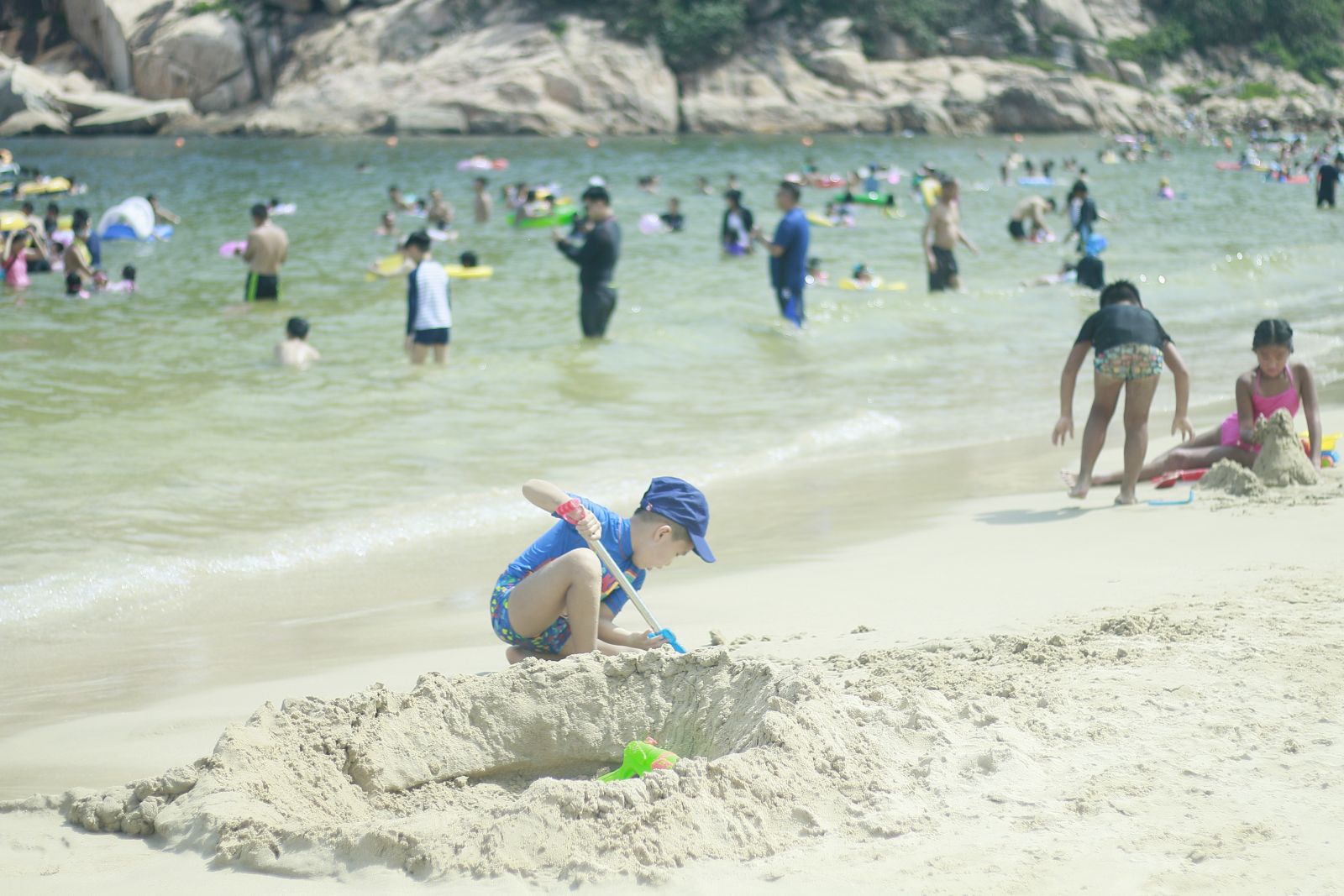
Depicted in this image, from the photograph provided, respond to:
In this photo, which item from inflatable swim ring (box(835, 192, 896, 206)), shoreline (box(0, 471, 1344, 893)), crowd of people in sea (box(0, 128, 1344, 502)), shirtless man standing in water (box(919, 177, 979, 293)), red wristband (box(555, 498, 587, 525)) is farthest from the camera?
inflatable swim ring (box(835, 192, 896, 206))

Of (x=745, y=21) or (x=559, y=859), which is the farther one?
(x=745, y=21)

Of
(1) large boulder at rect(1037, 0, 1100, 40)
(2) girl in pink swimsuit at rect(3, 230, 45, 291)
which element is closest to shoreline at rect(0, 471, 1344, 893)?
(2) girl in pink swimsuit at rect(3, 230, 45, 291)

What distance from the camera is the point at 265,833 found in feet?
10.8

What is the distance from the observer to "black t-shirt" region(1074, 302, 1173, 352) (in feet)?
22.8

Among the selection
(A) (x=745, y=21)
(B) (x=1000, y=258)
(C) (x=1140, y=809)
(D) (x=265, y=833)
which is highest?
(A) (x=745, y=21)

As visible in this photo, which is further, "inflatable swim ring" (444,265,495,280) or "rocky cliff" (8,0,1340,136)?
"rocky cliff" (8,0,1340,136)

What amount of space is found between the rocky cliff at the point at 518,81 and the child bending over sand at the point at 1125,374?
1879 inches

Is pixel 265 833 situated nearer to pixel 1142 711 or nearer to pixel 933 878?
pixel 933 878

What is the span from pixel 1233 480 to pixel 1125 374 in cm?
76

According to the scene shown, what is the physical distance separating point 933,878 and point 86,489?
651cm

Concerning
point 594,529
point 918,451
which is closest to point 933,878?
point 594,529

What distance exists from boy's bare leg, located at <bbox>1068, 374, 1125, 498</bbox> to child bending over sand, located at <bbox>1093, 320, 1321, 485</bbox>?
272 millimetres

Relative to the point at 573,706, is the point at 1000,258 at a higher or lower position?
higher

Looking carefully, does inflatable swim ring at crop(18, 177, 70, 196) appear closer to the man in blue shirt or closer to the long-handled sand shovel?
the man in blue shirt
